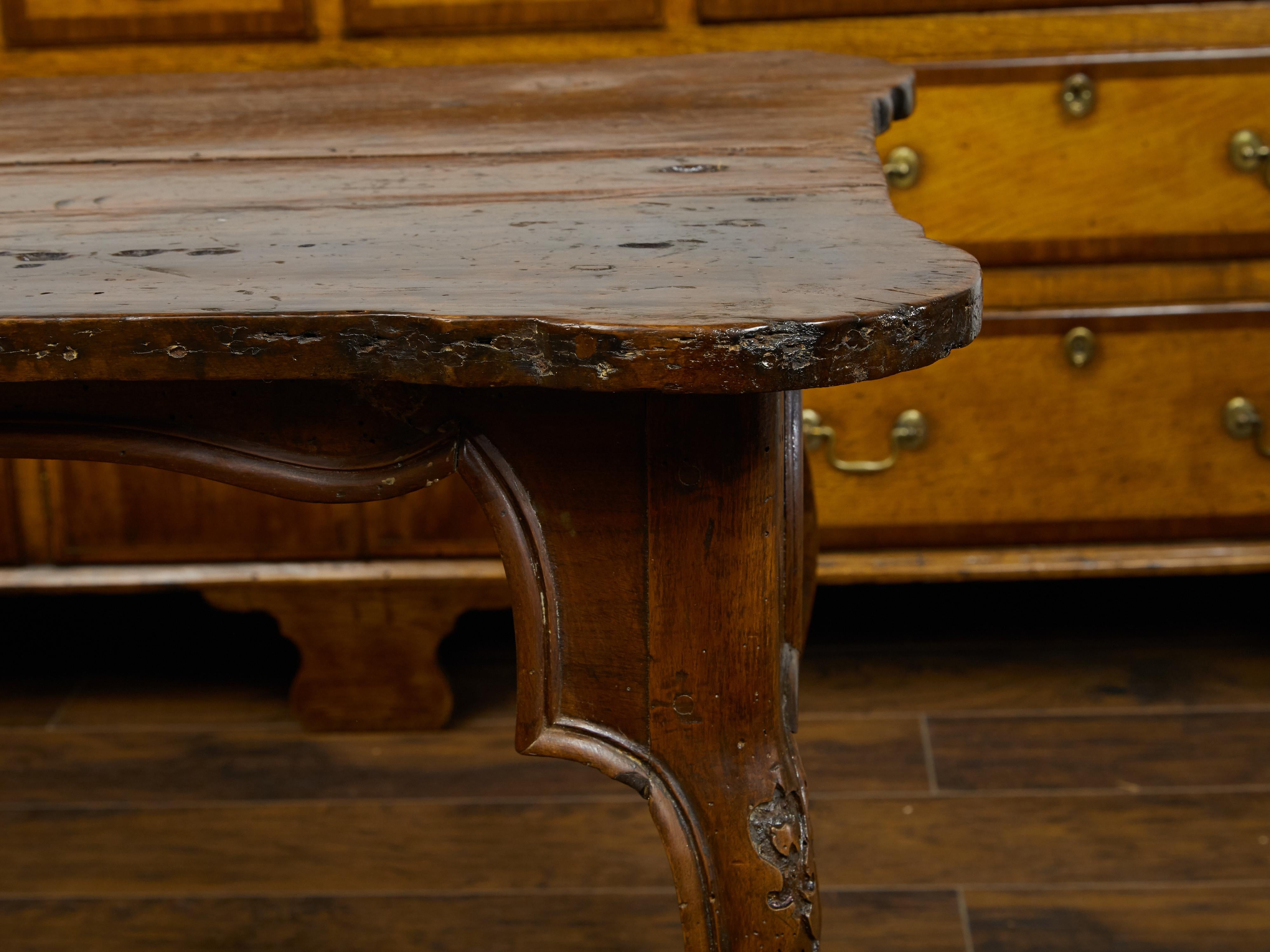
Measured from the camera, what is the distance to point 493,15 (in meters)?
1.27

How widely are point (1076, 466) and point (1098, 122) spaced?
0.34 meters

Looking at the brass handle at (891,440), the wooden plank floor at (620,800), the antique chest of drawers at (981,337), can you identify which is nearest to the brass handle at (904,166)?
the antique chest of drawers at (981,337)

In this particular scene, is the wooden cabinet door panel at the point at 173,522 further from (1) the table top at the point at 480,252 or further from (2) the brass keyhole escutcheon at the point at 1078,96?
(2) the brass keyhole escutcheon at the point at 1078,96

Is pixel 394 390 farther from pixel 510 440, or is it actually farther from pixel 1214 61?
pixel 1214 61

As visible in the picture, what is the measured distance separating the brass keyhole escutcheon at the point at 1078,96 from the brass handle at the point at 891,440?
0.33 metres

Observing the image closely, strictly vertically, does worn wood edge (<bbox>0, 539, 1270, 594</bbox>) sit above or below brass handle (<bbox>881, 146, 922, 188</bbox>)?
below

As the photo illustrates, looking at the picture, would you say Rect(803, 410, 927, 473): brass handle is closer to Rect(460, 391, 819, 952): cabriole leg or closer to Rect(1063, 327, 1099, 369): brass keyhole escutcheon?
Rect(1063, 327, 1099, 369): brass keyhole escutcheon

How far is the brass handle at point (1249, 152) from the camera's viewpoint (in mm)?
1263

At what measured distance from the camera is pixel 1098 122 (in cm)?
127

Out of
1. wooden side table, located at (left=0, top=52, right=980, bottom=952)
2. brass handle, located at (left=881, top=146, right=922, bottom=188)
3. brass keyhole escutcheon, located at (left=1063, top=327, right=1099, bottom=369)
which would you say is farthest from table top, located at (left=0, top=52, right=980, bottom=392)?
brass keyhole escutcheon, located at (left=1063, top=327, right=1099, bottom=369)

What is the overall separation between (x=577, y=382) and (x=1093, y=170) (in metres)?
1.06

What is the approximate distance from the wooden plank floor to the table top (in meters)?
0.62

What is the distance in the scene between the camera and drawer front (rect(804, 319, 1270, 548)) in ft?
4.32

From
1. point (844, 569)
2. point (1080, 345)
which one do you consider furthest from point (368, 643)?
point (1080, 345)
